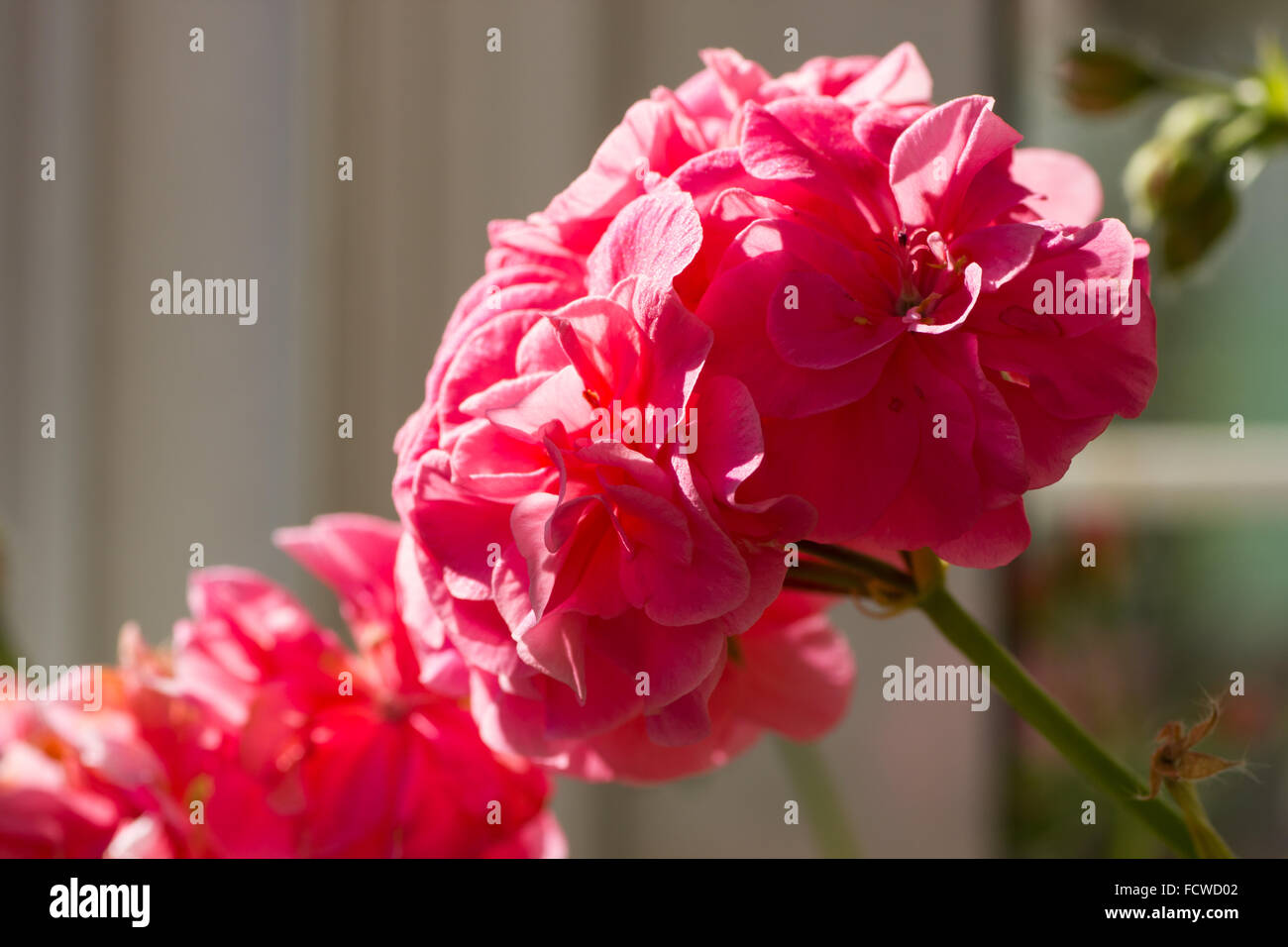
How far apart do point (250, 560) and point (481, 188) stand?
263mm

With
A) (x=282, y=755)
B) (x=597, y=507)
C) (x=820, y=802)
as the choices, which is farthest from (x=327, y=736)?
(x=820, y=802)

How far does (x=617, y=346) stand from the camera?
0.20m

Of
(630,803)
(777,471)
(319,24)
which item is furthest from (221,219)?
(777,471)

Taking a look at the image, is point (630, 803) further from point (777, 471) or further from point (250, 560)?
point (777, 471)

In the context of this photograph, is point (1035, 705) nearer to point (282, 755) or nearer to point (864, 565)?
point (864, 565)

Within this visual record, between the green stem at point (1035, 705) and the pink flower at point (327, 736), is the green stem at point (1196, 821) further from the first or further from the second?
the pink flower at point (327, 736)

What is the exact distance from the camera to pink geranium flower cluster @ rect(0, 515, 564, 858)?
27cm

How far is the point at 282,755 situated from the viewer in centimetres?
28

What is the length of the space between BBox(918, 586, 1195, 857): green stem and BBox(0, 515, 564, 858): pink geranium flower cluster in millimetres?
111

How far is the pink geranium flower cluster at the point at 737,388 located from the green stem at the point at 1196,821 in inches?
2.5

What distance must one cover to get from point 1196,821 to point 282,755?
0.65 feet

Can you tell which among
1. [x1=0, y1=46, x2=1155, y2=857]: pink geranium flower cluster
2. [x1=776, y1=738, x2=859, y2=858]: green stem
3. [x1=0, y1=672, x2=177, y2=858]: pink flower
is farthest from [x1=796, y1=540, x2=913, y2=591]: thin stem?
[x1=776, y1=738, x2=859, y2=858]: green stem

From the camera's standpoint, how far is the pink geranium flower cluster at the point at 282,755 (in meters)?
0.27

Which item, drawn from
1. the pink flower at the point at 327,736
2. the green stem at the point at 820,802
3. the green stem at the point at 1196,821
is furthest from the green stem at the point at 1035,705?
the green stem at the point at 820,802
